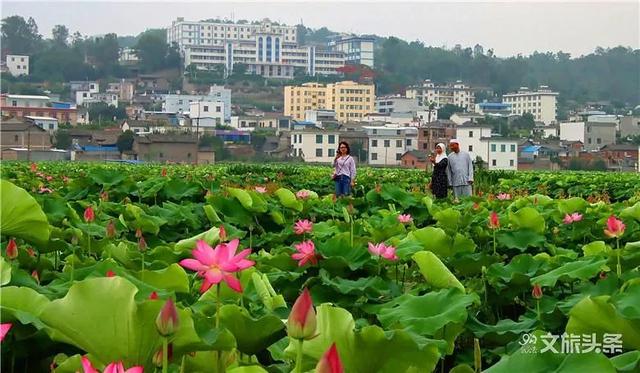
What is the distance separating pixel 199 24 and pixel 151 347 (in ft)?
384

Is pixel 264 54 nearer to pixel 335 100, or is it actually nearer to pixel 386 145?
pixel 335 100

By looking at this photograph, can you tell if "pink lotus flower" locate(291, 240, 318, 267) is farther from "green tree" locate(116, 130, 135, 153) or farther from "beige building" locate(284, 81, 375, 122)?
"beige building" locate(284, 81, 375, 122)

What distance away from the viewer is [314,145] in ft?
157

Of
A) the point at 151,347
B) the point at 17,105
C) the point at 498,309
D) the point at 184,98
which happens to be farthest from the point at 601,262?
the point at 184,98

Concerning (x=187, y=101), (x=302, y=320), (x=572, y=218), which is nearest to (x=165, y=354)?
(x=302, y=320)

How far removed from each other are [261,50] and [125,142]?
60.5m

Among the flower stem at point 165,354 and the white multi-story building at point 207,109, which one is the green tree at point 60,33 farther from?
the flower stem at point 165,354

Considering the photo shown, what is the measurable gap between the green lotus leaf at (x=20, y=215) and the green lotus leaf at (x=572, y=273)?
2.86 feet

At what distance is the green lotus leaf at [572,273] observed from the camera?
1634 mm

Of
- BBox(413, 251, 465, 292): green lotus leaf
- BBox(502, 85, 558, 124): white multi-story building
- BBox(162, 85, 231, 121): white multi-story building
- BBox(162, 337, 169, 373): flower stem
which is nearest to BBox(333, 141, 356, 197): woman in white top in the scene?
BBox(413, 251, 465, 292): green lotus leaf

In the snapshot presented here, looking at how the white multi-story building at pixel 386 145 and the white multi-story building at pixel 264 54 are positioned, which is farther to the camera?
the white multi-story building at pixel 264 54

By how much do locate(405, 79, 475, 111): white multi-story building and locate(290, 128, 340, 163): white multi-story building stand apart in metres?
35.7

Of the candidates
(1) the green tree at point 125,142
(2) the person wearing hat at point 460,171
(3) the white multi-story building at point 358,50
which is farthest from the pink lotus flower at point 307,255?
(3) the white multi-story building at point 358,50

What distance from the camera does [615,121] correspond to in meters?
62.0
